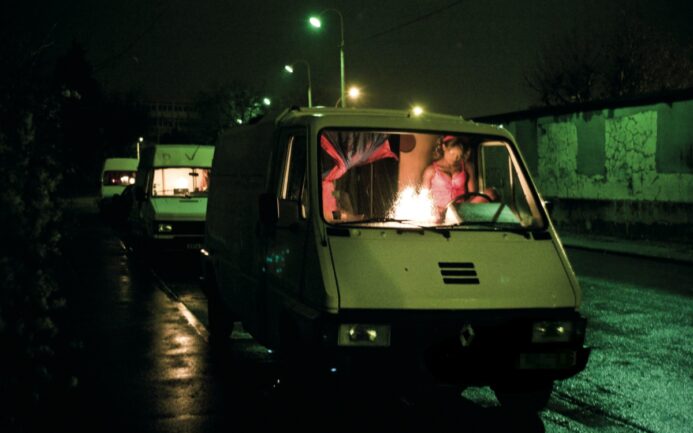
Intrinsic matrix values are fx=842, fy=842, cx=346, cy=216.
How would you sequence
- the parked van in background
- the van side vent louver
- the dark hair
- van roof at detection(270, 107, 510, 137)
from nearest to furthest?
1. the van side vent louver
2. van roof at detection(270, 107, 510, 137)
3. the dark hair
4. the parked van in background

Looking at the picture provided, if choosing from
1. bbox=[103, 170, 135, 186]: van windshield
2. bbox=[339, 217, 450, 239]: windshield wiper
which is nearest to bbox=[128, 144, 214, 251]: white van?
bbox=[339, 217, 450, 239]: windshield wiper

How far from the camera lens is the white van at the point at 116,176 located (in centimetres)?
3753

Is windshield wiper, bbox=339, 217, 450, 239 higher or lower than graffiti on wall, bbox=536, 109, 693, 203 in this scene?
lower

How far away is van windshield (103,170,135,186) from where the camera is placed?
3831cm

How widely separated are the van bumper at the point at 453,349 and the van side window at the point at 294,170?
1.34 metres

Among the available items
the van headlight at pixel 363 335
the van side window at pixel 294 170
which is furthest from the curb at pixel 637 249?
the van headlight at pixel 363 335

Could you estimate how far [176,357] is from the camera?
7988 mm

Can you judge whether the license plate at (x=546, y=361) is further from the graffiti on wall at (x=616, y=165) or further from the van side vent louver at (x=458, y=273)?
the graffiti on wall at (x=616, y=165)

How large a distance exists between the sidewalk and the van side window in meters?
12.6

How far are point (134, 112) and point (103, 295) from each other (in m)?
78.9

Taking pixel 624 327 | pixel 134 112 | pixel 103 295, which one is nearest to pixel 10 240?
pixel 624 327

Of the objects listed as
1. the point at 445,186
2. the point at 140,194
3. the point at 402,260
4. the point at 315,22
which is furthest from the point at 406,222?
the point at 315,22

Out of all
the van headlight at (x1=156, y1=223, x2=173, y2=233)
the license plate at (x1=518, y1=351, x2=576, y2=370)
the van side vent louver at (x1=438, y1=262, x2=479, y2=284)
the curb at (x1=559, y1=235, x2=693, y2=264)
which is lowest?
the curb at (x1=559, y1=235, x2=693, y2=264)

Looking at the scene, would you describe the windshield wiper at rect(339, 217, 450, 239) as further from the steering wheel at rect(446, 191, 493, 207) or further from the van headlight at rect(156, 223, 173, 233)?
the van headlight at rect(156, 223, 173, 233)
